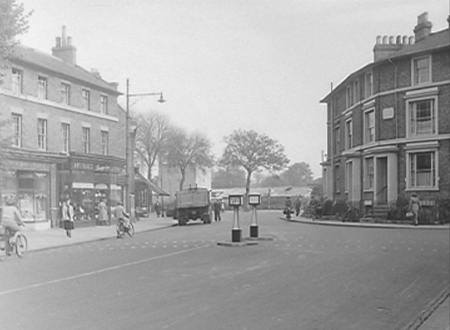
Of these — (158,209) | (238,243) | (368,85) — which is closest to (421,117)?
(368,85)

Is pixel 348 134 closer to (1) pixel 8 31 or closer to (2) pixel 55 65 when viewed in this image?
(2) pixel 55 65

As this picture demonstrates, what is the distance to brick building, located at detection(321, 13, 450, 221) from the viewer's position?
4.65 meters

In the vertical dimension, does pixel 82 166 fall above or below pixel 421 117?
below

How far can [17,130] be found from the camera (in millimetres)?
2844

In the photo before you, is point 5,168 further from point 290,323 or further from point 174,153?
point 290,323

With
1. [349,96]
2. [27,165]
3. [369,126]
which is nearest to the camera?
[27,165]

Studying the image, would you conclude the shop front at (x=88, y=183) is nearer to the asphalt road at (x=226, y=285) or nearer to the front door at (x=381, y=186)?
the asphalt road at (x=226, y=285)

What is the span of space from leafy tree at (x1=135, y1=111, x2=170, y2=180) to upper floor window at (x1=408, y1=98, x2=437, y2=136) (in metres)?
4.17

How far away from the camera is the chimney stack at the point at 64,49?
2824mm

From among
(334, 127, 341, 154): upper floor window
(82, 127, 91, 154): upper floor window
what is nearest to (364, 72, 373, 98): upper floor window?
(334, 127, 341, 154): upper floor window

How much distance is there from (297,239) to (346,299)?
6.00 m

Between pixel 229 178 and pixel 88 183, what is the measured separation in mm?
1170

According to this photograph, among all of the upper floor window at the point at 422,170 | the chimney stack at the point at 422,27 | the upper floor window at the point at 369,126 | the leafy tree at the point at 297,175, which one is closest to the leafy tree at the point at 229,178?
the leafy tree at the point at 297,175

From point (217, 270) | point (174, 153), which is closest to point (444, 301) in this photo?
point (217, 270)
